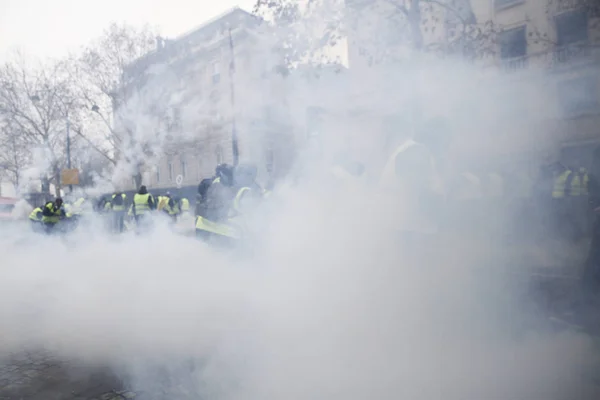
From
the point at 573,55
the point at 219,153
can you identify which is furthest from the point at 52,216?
the point at 573,55

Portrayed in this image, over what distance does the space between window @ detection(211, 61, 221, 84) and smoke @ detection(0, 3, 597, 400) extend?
6.85ft

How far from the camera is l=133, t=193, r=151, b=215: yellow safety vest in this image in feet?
27.1

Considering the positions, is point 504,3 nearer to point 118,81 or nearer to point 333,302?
point 333,302

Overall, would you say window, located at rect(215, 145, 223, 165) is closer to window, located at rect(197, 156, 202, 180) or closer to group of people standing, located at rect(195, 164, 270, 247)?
window, located at rect(197, 156, 202, 180)

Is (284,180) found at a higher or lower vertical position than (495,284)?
higher

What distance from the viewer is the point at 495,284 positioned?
11.8 ft

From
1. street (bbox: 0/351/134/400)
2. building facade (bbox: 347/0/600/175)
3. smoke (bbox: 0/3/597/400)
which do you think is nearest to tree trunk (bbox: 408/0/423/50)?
building facade (bbox: 347/0/600/175)

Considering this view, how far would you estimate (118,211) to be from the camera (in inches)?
374

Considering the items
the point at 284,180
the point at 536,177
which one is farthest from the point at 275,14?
the point at 536,177

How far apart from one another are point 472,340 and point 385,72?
10.7 feet

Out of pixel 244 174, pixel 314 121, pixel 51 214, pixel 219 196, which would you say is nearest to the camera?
pixel 244 174

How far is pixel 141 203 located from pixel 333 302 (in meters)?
6.19

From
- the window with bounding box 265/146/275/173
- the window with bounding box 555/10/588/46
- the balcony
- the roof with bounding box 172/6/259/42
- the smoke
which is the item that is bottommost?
the smoke

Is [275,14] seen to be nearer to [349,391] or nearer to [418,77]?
[418,77]
